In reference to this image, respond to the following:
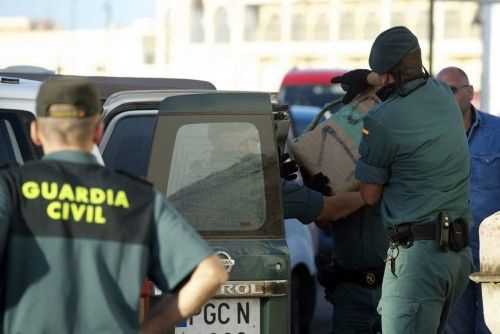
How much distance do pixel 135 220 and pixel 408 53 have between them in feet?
9.75

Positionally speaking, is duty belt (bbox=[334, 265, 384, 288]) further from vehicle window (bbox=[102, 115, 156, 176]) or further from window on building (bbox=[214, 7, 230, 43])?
window on building (bbox=[214, 7, 230, 43])

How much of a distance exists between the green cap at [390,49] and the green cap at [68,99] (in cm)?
280

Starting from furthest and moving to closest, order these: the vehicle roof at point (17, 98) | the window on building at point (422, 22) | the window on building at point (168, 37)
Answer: the window on building at point (168, 37), the window on building at point (422, 22), the vehicle roof at point (17, 98)

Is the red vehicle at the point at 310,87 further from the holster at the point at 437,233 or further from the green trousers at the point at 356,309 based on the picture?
the holster at the point at 437,233

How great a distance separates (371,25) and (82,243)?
370 feet

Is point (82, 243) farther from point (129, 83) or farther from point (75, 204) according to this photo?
point (129, 83)

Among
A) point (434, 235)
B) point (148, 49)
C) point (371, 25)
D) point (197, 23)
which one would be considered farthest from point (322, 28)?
point (434, 235)

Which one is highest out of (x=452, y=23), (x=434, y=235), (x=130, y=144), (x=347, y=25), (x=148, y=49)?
(x=130, y=144)

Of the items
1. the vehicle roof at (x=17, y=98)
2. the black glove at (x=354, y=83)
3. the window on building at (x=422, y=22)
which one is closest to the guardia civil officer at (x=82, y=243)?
the vehicle roof at (x=17, y=98)

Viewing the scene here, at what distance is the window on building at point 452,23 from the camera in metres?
110

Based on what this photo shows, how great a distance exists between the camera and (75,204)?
3752 millimetres

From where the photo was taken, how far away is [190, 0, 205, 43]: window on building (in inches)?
4845

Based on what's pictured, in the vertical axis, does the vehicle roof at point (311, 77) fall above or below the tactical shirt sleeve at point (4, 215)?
below

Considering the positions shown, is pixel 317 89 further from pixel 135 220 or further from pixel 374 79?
pixel 135 220
